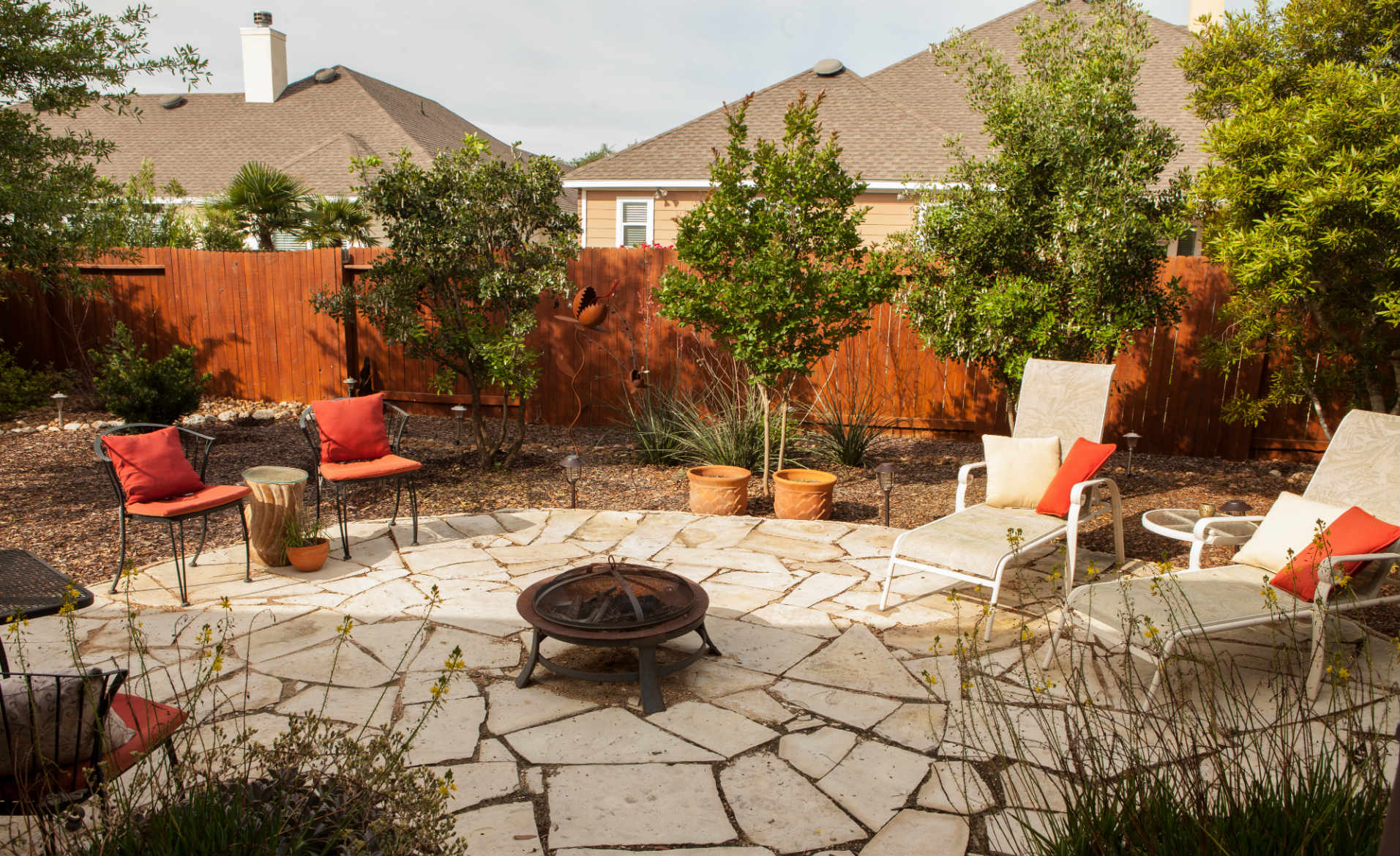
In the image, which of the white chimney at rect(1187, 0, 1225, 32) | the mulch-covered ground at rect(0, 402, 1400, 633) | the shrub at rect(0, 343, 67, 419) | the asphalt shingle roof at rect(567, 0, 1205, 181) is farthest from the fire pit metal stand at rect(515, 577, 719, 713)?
the white chimney at rect(1187, 0, 1225, 32)

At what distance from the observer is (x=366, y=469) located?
508cm

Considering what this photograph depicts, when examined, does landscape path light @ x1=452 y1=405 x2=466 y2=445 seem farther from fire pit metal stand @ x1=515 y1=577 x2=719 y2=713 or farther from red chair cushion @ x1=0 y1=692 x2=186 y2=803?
red chair cushion @ x1=0 y1=692 x2=186 y2=803

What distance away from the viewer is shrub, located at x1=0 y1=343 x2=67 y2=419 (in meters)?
8.90

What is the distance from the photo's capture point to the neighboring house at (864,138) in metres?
11.5

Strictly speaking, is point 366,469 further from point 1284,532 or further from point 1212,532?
point 1284,532

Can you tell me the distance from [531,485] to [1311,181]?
5333 millimetres

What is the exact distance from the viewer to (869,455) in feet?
24.5

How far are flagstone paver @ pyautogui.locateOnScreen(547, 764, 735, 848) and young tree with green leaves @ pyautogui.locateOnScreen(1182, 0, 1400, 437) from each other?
14.5 feet

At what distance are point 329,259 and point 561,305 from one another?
2.63m

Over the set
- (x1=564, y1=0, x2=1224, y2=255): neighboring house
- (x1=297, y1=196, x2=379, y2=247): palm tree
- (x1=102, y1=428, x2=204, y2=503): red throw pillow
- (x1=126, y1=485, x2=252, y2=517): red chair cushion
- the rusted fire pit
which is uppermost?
(x1=564, y1=0, x2=1224, y2=255): neighboring house

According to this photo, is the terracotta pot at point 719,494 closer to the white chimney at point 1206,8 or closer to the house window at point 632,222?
the house window at point 632,222

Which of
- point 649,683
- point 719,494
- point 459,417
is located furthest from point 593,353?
point 649,683

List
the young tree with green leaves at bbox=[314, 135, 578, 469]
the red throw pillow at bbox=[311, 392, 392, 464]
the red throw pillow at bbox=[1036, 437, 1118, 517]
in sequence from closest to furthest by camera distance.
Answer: the red throw pillow at bbox=[1036, 437, 1118, 517] → the red throw pillow at bbox=[311, 392, 392, 464] → the young tree with green leaves at bbox=[314, 135, 578, 469]

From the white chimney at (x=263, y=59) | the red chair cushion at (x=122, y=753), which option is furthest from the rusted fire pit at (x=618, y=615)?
the white chimney at (x=263, y=59)
